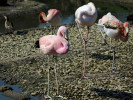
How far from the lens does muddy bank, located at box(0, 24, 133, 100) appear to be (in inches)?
230

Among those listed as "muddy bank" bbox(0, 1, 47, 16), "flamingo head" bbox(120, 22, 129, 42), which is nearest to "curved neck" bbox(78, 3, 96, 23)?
"flamingo head" bbox(120, 22, 129, 42)

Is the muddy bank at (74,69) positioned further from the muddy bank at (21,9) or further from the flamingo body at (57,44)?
the muddy bank at (21,9)

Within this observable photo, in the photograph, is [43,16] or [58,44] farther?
[43,16]

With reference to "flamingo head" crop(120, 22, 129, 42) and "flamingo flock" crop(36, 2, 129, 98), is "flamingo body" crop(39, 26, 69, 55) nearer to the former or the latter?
"flamingo flock" crop(36, 2, 129, 98)

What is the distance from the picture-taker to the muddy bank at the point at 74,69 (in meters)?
5.83

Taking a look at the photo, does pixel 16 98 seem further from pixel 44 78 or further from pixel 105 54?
pixel 105 54

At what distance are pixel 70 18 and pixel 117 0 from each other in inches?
304

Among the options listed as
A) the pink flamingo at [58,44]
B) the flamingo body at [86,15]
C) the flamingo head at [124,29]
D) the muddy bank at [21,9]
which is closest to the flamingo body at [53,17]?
the flamingo body at [86,15]

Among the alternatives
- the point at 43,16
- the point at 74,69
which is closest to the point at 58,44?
the point at 74,69

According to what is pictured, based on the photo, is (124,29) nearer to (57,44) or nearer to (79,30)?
(79,30)

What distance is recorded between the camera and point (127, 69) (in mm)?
6996

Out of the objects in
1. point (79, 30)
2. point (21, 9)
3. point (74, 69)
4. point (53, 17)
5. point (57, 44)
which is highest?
point (21, 9)

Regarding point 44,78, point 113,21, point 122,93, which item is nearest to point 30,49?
point 44,78

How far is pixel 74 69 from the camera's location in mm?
7047
